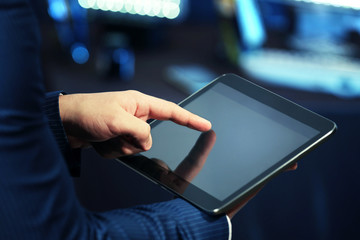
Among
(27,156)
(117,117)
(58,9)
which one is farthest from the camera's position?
(58,9)

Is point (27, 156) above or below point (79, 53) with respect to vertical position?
above

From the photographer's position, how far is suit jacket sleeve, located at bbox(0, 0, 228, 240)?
375mm

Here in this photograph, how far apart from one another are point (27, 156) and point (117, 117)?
0.24 m

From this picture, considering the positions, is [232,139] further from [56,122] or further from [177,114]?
[56,122]

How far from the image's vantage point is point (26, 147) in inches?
15.7

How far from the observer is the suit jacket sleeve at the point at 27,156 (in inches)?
14.8

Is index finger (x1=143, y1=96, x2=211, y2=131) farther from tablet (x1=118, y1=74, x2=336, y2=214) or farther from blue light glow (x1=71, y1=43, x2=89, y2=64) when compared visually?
blue light glow (x1=71, y1=43, x2=89, y2=64)

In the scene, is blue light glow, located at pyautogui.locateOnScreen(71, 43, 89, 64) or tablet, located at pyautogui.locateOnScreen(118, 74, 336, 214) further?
blue light glow, located at pyautogui.locateOnScreen(71, 43, 89, 64)

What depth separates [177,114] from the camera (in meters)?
0.71

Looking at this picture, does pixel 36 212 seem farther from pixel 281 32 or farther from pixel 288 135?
pixel 281 32

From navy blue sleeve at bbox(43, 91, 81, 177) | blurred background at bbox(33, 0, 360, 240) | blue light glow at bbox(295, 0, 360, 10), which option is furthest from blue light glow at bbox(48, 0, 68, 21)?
navy blue sleeve at bbox(43, 91, 81, 177)

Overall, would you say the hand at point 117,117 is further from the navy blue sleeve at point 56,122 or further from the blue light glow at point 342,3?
the blue light glow at point 342,3

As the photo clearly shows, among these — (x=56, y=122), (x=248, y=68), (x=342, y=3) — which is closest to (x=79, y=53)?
(x=248, y=68)

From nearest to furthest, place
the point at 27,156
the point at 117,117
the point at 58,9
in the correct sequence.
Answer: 1. the point at 27,156
2. the point at 117,117
3. the point at 58,9
